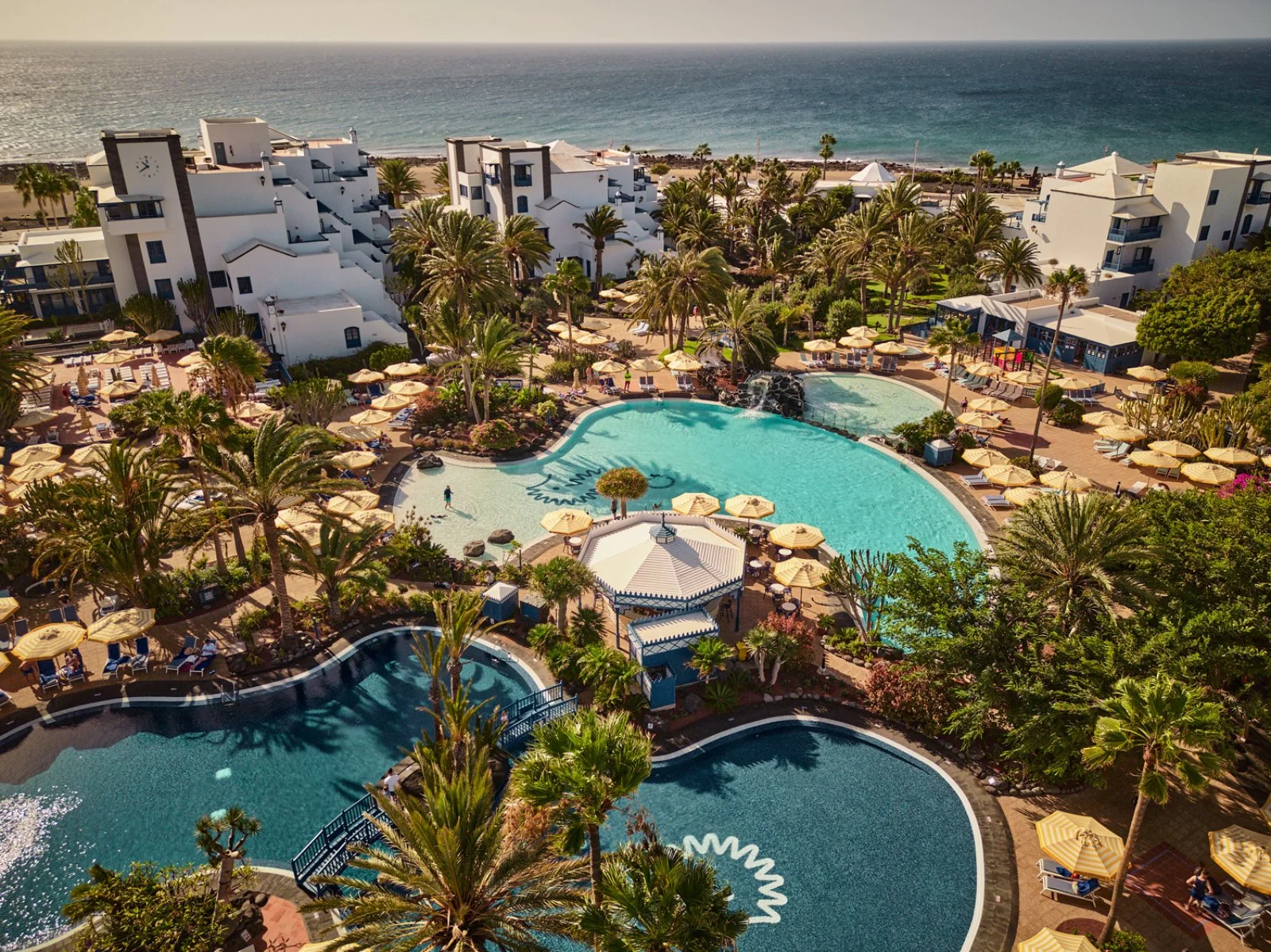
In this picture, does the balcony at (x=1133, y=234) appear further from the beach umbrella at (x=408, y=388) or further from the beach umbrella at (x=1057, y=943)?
the beach umbrella at (x=1057, y=943)

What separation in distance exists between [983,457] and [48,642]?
37604 mm

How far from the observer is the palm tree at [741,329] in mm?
48625

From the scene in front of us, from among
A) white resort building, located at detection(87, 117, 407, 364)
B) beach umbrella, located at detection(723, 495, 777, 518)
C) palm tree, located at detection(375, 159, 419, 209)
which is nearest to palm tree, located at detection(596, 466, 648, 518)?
beach umbrella, located at detection(723, 495, 777, 518)

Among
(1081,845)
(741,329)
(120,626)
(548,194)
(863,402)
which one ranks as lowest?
(863,402)

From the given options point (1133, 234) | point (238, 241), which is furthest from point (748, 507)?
point (1133, 234)

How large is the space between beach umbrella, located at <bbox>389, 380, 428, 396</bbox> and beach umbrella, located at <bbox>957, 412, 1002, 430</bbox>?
94.0ft

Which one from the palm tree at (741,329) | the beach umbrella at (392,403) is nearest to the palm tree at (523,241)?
the palm tree at (741,329)

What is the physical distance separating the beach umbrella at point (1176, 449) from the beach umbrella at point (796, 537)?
18376mm

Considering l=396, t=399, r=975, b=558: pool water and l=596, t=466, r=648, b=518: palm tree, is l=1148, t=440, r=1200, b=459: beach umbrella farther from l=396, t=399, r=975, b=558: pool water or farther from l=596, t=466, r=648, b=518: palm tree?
l=596, t=466, r=648, b=518: palm tree

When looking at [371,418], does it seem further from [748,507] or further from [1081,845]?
[1081,845]

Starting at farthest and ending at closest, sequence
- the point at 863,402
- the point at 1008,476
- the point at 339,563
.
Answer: the point at 863,402 → the point at 1008,476 → the point at 339,563

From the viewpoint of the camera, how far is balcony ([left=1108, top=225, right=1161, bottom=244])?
58.7 meters

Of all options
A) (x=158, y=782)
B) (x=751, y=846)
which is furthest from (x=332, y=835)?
(x=751, y=846)

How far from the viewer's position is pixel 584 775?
47.0 feet
